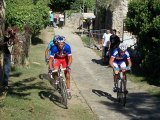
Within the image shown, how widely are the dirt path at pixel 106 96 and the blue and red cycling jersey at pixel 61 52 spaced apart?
1420 mm

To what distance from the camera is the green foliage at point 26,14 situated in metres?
22.9

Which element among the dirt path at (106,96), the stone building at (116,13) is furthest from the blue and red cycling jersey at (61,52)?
the stone building at (116,13)

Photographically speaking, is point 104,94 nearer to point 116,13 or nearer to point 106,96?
point 106,96

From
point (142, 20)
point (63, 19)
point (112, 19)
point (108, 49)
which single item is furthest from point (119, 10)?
point (63, 19)

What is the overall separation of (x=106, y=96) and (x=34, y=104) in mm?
2652

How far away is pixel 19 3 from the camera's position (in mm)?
25312

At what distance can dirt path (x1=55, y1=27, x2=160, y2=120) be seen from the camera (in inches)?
429

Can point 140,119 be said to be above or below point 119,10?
below

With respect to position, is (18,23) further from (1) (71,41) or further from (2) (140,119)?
(2) (140,119)

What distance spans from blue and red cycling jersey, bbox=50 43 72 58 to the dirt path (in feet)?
4.66

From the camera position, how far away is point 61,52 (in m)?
11.7

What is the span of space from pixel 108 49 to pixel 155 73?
4.34 m

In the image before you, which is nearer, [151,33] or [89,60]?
[151,33]

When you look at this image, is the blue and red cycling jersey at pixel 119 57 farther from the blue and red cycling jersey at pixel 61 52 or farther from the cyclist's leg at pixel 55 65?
the cyclist's leg at pixel 55 65
